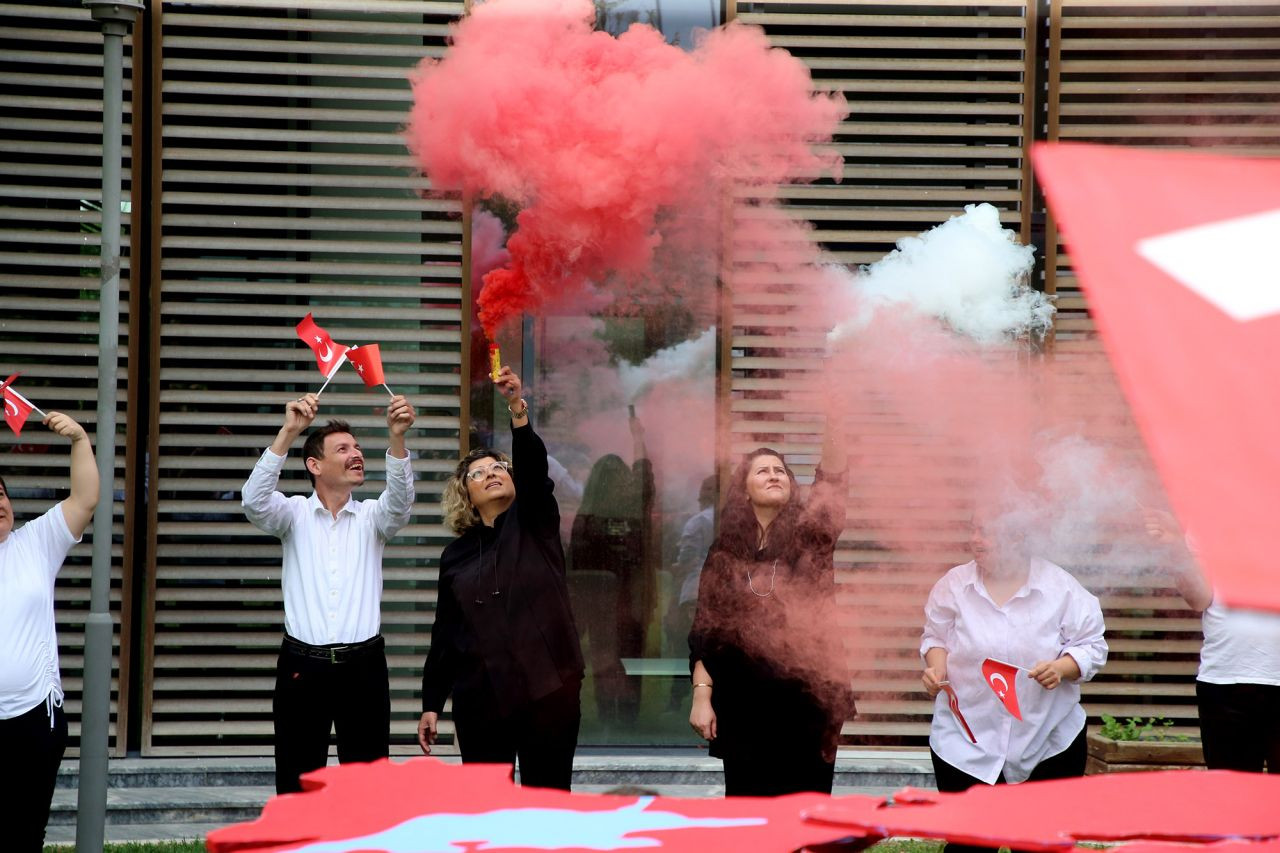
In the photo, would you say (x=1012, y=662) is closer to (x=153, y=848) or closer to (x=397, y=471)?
(x=397, y=471)

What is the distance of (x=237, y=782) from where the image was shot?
682 cm

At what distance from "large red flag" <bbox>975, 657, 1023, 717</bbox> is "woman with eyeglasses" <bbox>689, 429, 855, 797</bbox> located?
0.60 metres

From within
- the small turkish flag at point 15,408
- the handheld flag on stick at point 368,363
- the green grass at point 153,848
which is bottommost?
the green grass at point 153,848

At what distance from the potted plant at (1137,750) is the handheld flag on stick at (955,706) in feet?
6.58

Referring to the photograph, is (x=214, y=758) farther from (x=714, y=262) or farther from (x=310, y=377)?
(x=714, y=262)

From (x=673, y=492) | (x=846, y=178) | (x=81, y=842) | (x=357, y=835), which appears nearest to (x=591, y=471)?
(x=673, y=492)

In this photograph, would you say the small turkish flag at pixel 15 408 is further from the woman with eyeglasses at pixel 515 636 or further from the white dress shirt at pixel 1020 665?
the white dress shirt at pixel 1020 665

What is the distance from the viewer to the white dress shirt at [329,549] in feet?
17.0

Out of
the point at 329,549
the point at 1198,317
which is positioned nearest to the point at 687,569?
the point at 329,549

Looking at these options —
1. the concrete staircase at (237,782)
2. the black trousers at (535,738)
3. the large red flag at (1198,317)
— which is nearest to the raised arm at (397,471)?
the black trousers at (535,738)

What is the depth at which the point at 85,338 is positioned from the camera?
276 inches

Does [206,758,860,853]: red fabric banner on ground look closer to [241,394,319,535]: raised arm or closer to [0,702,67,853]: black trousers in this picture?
[0,702,67,853]: black trousers

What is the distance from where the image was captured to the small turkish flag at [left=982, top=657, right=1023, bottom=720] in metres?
4.43

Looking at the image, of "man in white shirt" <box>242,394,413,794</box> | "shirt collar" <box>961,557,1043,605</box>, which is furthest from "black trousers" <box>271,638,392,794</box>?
"shirt collar" <box>961,557,1043,605</box>
